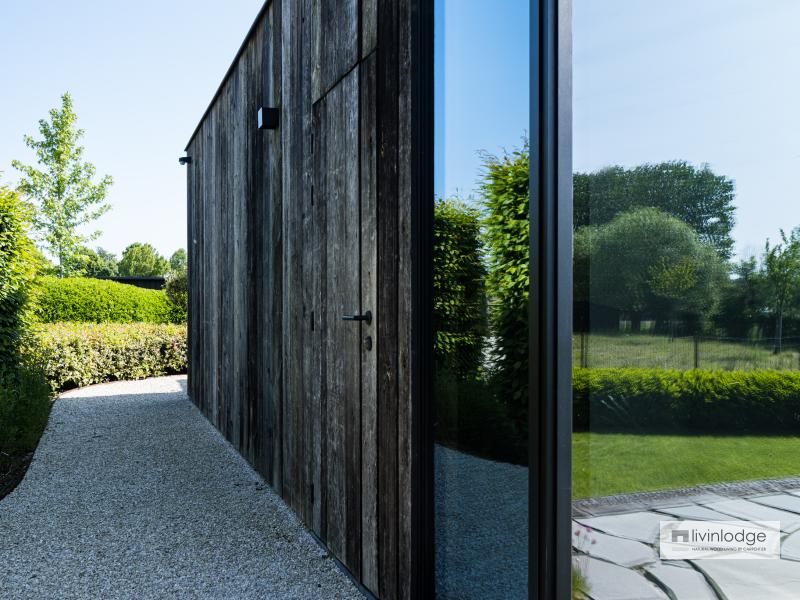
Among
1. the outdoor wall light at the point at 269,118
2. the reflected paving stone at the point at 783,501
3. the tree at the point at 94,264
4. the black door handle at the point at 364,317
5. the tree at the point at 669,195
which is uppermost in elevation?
the tree at the point at 94,264

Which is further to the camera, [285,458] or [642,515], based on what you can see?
[285,458]

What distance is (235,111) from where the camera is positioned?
5.14 metres

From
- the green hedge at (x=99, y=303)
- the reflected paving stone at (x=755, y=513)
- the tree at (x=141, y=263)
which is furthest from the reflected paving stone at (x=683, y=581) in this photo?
the tree at (x=141, y=263)

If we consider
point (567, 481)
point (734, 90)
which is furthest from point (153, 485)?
point (734, 90)

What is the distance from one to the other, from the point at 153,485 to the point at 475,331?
3.09 metres

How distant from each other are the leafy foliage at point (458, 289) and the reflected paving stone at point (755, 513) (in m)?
0.82

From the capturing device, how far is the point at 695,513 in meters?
1.16

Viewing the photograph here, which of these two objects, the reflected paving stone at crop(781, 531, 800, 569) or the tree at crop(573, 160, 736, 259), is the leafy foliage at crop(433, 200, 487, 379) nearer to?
the tree at crop(573, 160, 736, 259)

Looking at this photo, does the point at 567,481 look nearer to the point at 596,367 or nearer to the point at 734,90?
the point at 596,367

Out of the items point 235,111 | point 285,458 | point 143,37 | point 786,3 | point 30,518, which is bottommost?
point 30,518

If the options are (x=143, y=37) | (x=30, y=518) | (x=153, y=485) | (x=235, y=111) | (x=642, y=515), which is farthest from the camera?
(x=143, y=37)

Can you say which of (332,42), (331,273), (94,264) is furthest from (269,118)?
(94,264)

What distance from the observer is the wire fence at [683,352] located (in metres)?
1.09

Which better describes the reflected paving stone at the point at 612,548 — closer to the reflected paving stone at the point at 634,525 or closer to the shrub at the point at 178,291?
the reflected paving stone at the point at 634,525
